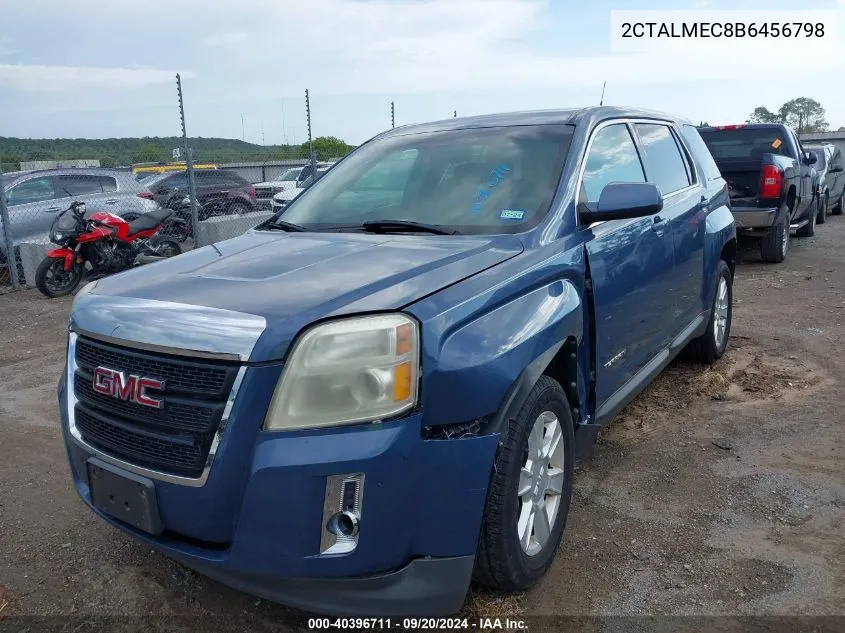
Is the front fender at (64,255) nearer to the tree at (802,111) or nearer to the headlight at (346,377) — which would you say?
the headlight at (346,377)

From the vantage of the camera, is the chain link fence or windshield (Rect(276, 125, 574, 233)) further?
the chain link fence

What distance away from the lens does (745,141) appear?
33.1ft

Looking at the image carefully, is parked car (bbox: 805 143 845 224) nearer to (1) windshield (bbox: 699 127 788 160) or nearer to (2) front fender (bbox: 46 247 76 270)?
(1) windshield (bbox: 699 127 788 160)

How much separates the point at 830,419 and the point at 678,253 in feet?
4.34

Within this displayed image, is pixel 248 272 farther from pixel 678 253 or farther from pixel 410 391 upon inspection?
pixel 678 253

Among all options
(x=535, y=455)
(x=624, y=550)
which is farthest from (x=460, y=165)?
(x=624, y=550)

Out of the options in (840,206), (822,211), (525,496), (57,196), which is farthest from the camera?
(840,206)

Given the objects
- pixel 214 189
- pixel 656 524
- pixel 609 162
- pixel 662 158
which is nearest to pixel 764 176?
pixel 662 158

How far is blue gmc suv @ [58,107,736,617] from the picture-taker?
2000mm

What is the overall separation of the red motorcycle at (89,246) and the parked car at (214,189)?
5.50m

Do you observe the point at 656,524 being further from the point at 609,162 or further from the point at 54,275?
the point at 54,275

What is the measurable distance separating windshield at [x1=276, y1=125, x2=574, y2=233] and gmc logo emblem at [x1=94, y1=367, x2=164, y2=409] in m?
1.36

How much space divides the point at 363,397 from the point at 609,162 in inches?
82.1

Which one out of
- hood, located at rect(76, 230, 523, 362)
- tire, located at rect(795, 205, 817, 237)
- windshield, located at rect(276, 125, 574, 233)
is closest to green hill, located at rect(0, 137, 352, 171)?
windshield, located at rect(276, 125, 574, 233)
